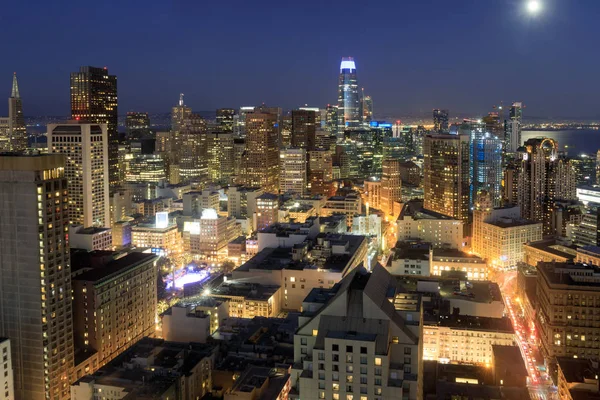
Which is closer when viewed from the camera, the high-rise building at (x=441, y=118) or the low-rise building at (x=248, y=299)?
the low-rise building at (x=248, y=299)

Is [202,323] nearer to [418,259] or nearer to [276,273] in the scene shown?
[276,273]

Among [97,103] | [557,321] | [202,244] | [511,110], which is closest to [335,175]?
[511,110]

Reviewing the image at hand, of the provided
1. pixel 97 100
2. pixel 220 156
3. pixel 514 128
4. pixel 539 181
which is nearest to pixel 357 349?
pixel 539 181

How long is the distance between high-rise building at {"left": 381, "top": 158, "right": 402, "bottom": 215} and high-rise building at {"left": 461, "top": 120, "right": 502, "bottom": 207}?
33.6 feet

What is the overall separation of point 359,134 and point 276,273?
93927 mm

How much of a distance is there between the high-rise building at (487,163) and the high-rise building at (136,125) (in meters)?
77.2

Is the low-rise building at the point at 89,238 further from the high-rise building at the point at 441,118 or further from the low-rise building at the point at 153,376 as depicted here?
the high-rise building at the point at 441,118

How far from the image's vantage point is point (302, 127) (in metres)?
118

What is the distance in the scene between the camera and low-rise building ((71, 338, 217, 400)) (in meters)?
24.0

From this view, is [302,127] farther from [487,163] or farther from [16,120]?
[16,120]

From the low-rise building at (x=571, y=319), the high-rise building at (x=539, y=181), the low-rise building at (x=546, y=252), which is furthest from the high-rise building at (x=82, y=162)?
the high-rise building at (x=539, y=181)

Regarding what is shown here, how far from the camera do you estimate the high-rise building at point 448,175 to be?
73688 mm

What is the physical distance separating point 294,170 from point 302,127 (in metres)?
28.1

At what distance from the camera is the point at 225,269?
2174 inches
